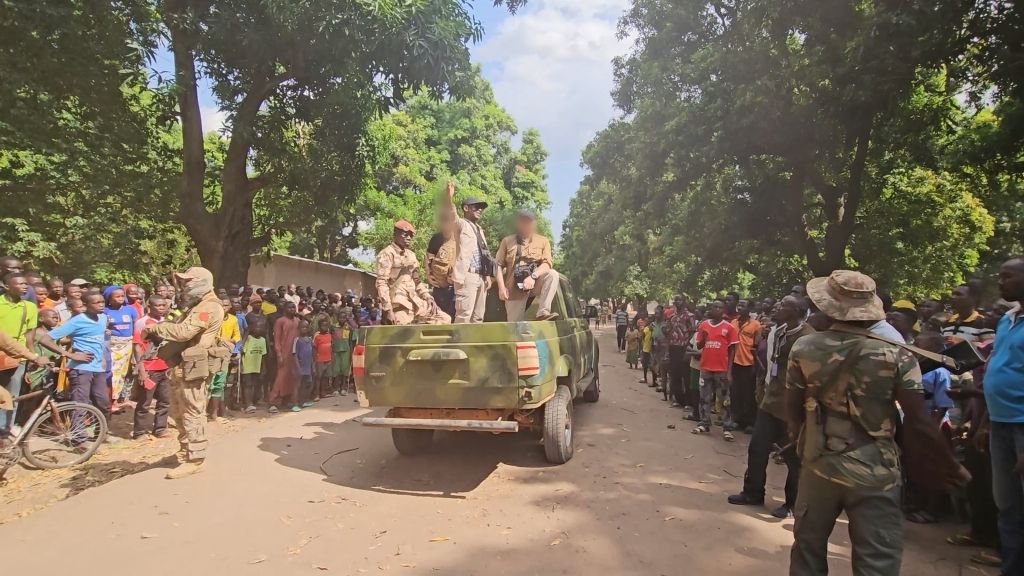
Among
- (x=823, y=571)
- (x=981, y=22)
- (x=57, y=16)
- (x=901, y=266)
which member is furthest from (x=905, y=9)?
(x=57, y=16)

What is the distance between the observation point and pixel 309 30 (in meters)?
8.80

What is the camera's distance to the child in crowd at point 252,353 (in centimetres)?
809

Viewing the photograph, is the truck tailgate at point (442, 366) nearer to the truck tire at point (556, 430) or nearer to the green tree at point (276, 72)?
the truck tire at point (556, 430)

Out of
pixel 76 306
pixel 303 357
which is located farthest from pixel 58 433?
pixel 303 357

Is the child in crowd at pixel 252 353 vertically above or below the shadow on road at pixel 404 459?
above

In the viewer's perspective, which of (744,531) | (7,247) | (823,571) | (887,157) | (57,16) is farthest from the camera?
(887,157)

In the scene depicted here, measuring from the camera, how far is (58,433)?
5.57 meters

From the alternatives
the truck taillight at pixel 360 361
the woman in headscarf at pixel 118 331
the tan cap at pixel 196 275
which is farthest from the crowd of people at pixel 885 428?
the woman in headscarf at pixel 118 331

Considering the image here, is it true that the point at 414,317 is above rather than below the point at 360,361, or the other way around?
above

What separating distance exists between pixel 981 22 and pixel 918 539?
28.8ft

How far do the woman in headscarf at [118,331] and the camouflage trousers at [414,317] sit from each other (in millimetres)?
3588

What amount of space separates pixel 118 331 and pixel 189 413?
8.22ft

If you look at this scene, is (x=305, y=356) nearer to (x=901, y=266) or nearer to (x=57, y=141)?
(x=57, y=141)

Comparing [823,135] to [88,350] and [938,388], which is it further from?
[88,350]
